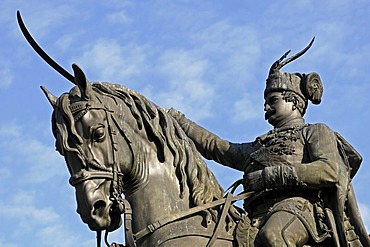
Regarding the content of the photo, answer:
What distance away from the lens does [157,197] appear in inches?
330

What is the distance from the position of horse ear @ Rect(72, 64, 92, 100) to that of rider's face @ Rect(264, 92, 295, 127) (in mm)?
2541

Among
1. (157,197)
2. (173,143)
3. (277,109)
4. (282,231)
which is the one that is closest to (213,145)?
(277,109)

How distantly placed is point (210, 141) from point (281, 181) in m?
1.58

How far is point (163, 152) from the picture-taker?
857 cm

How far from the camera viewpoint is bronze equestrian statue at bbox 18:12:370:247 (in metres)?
8.16

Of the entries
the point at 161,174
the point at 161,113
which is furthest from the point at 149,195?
the point at 161,113

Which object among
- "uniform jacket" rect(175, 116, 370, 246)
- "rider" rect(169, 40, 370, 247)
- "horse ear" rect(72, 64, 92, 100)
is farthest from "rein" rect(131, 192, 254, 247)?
"horse ear" rect(72, 64, 92, 100)

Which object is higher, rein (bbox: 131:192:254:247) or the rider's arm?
the rider's arm

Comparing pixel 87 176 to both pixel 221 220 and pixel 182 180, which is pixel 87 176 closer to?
pixel 182 180

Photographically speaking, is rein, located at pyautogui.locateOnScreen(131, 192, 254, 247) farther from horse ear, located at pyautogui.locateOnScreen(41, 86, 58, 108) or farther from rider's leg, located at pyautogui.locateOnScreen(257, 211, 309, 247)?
horse ear, located at pyautogui.locateOnScreen(41, 86, 58, 108)

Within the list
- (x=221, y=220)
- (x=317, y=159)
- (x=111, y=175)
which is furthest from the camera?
(x=317, y=159)

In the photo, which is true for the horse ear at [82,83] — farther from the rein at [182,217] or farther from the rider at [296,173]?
the rider at [296,173]

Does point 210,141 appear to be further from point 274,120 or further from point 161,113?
point 161,113

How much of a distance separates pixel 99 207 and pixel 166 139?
105cm
